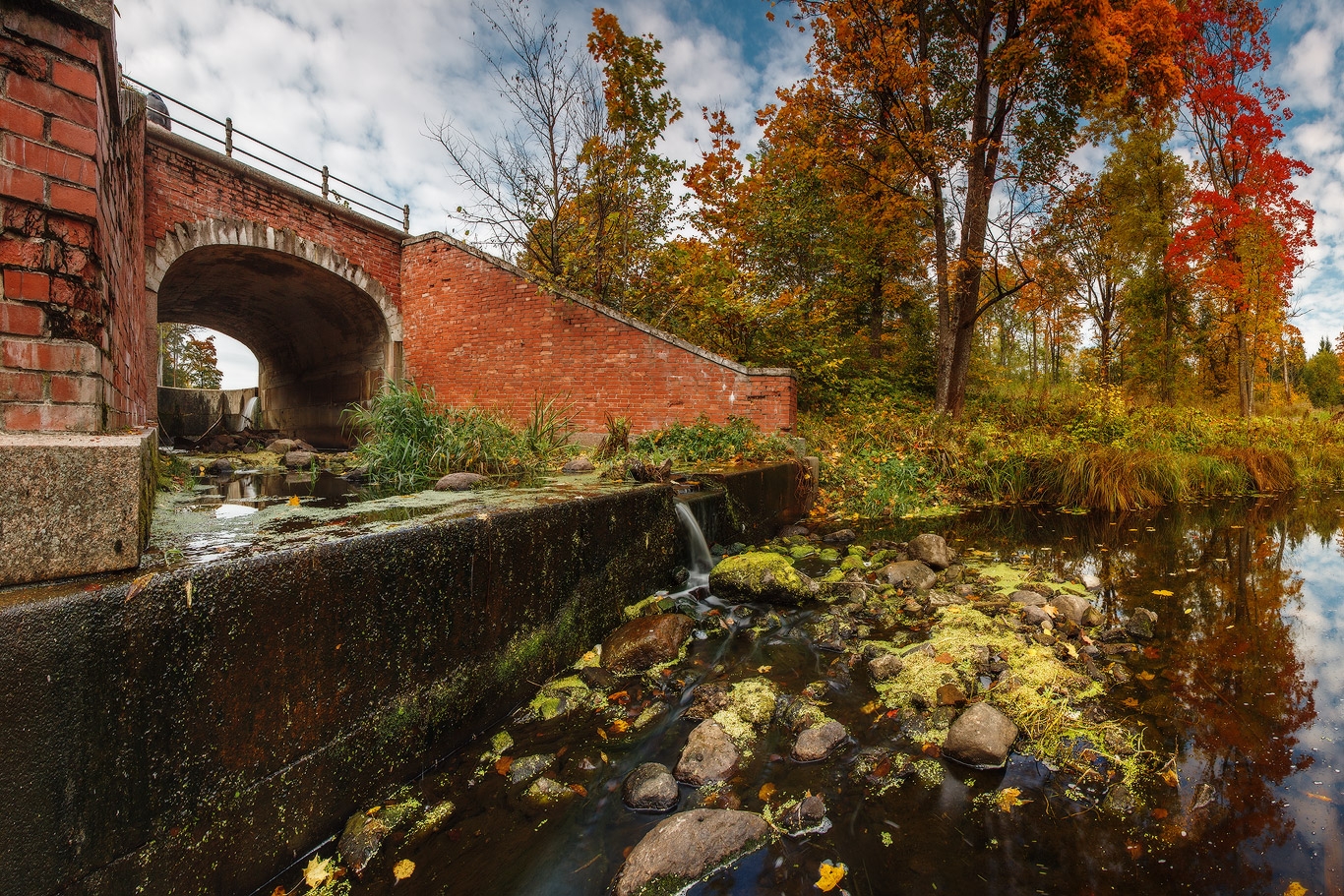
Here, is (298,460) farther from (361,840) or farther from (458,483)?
(361,840)

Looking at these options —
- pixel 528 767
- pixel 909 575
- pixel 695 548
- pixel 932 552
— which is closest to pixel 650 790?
pixel 528 767

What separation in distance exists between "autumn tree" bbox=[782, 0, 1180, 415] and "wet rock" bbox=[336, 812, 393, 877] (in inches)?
438

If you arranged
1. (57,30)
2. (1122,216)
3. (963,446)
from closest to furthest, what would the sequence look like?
(57,30) < (963,446) < (1122,216)

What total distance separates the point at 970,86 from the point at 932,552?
11130 mm

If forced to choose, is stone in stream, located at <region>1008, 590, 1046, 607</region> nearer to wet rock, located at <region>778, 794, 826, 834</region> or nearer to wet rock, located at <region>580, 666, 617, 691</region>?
wet rock, located at <region>778, 794, 826, 834</region>

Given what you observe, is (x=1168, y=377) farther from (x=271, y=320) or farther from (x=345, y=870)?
(x=271, y=320)

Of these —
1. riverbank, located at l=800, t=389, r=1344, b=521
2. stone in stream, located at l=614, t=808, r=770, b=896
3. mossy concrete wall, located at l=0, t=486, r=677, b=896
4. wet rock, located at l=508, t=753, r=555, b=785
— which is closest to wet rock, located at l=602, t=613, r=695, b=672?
mossy concrete wall, located at l=0, t=486, r=677, b=896

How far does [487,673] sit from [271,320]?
49.5ft

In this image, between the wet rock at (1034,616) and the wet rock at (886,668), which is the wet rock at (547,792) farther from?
the wet rock at (1034,616)

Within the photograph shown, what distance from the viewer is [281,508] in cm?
287

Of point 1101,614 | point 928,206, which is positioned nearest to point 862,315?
point 928,206

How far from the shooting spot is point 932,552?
482 centimetres

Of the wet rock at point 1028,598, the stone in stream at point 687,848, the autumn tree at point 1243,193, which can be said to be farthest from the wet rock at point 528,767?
the autumn tree at point 1243,193

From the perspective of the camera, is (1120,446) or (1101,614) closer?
(1101,614)
